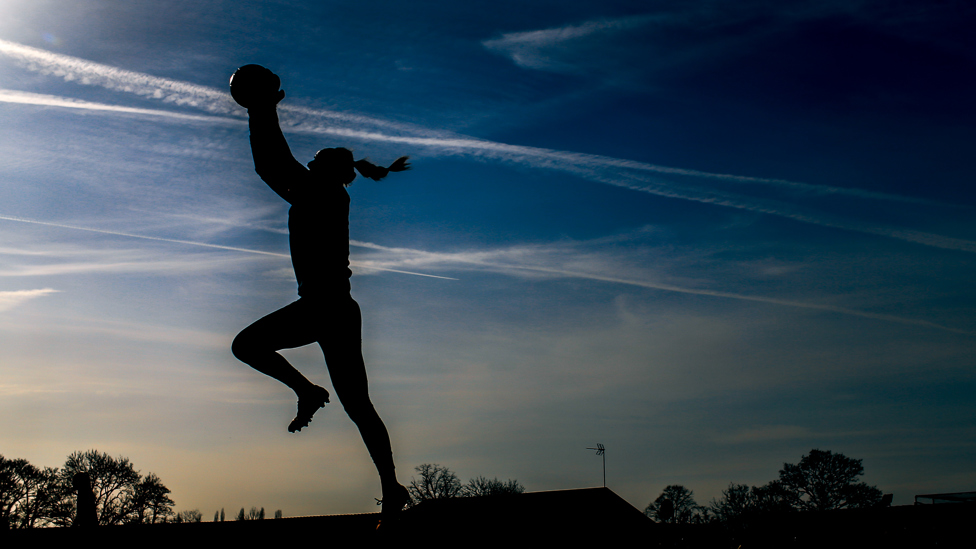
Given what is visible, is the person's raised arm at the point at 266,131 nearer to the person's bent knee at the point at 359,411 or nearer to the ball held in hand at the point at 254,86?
the ball held in hand at the point at 254,86

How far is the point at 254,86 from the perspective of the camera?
3.93 m

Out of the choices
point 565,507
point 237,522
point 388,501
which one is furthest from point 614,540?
point 565,507

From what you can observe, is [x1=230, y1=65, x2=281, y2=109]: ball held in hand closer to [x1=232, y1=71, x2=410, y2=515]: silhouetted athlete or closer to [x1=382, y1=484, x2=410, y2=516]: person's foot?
[x1=232, y1=71, x2=410, y2=515]: silhouetted athlete

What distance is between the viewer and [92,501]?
4.47 meters

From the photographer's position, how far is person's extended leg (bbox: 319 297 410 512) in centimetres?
385

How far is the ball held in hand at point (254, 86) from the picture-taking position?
3.92m

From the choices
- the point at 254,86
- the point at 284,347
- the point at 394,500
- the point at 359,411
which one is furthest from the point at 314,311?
the point at 254,86

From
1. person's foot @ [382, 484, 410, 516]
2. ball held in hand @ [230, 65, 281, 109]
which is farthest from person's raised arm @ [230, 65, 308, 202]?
person's foot @ [382, 484, 410, 516]

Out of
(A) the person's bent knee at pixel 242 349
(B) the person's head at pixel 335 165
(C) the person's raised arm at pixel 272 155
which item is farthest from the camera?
(B) the person's head at pixel 335 165

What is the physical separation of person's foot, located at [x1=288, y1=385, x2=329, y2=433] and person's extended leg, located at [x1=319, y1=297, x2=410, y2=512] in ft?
0.44

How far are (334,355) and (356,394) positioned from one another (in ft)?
0.89

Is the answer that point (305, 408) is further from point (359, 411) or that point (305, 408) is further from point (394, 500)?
point (394, 500)

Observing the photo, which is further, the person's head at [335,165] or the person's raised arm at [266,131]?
the person's head at [335,165]

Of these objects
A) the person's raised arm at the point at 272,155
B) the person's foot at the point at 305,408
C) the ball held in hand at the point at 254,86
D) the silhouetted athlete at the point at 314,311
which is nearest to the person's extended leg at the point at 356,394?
the silhouetted athlete at the point at 314,311
